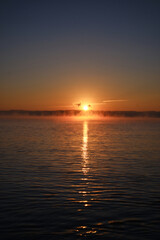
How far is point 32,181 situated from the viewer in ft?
74.7

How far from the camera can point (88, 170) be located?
93.7 feet

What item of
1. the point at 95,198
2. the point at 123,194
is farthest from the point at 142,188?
the point at 95,198

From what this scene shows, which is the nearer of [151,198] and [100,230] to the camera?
[100,230]

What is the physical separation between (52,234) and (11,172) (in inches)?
557

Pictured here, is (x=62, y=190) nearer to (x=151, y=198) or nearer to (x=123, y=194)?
(x=123, y=194)

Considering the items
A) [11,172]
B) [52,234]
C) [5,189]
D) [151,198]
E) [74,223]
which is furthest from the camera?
[11,172]

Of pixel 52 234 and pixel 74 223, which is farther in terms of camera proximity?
pixel 74 223

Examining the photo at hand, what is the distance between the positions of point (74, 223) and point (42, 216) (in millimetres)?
1845

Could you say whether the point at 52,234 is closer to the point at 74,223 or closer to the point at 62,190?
the point at 74,223

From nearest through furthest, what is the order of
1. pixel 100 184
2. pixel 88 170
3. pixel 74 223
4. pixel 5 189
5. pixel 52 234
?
1. pixel 52 234
2. pixel 74 223
3. pixel 5 189
4. pixel 100 184
5. pixel 88 170

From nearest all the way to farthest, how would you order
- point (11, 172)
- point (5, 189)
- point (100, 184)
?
point (5, 189)
point (100, 184)
point (11, 172)

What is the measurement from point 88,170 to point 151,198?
35.3ft

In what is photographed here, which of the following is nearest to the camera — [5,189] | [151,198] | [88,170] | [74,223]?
[74,223]

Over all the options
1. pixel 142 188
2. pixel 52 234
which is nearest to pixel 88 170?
pixel 142 188
